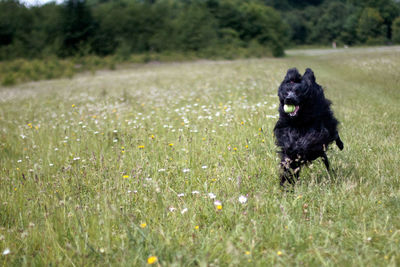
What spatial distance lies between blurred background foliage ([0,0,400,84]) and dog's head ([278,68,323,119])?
1093 inches

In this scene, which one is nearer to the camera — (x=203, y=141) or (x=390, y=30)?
(x=203, y=141)

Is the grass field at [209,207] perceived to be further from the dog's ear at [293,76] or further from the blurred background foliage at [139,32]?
the blurred background foliage at [139,32]

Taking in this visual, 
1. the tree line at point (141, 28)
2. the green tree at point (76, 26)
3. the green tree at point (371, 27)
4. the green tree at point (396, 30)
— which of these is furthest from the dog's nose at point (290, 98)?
the green tree at point (76, 26)

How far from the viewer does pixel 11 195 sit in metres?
3.50

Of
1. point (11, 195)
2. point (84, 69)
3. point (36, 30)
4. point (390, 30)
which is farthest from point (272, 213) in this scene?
point (36, 30)

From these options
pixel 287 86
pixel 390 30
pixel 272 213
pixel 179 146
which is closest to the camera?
pixel 272 213

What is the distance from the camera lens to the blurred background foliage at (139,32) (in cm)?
3453

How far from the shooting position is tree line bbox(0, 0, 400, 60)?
1389 inches

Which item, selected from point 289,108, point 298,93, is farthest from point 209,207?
point 298,93

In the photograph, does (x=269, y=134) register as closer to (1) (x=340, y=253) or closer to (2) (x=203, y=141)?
(2) (x=203, y=141)

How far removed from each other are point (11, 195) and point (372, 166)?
403 centimetres

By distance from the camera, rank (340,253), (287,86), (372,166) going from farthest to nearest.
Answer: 1. (372,166)
2. (287,86)
3. (340,253)

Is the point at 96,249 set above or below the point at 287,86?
below

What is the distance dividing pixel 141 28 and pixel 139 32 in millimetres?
664
